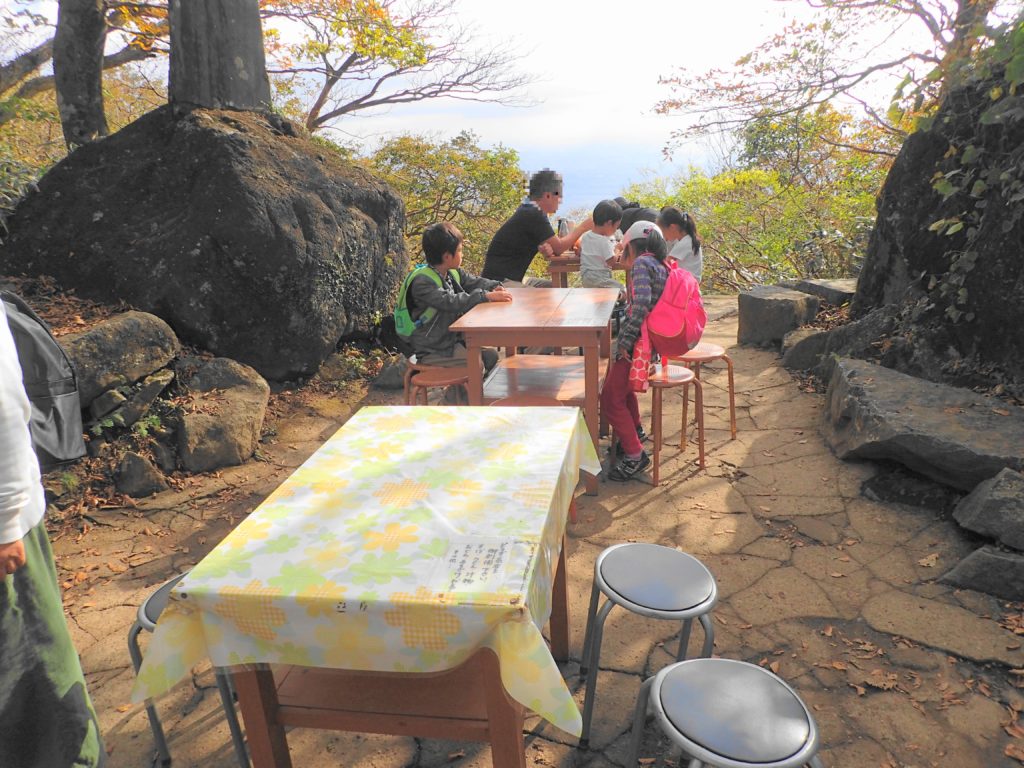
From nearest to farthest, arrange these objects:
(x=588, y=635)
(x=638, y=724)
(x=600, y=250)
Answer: (x=638, y=724), (x=588, y=635), (x=600, y=250)

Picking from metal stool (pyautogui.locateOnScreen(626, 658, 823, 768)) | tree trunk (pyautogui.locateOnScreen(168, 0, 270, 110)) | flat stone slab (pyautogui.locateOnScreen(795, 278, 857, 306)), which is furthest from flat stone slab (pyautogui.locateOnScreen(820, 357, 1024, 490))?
tree trunk (pyautogui.locateOnScreen(168, 0, 270, 110))

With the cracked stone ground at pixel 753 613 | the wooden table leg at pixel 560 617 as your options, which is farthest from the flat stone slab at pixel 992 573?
the wooden table leg at pixel 560 617

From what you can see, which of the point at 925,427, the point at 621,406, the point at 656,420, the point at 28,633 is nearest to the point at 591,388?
the point at 621,406

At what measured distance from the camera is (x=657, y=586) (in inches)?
81.0

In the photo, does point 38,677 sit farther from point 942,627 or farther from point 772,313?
point 772,313

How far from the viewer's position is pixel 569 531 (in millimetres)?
3914

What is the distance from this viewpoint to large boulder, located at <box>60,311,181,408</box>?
443 cm

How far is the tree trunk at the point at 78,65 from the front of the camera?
7.23 metres

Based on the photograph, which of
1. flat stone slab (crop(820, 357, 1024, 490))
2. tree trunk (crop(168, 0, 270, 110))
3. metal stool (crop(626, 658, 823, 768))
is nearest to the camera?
metal stool (crop(626, 658, 823, 768))

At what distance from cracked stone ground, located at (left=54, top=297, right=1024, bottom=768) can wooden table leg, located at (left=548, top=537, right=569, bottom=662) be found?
0.27ft

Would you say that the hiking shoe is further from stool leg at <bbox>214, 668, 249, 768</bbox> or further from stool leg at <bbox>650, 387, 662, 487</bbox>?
stool leg at <bbox>214, 668, 249, 768</bbox>

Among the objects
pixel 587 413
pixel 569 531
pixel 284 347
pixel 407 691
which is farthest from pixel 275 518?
pixel 284 347

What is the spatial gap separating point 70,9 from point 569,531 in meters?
8.08

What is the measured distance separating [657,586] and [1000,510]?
2.35 metres
